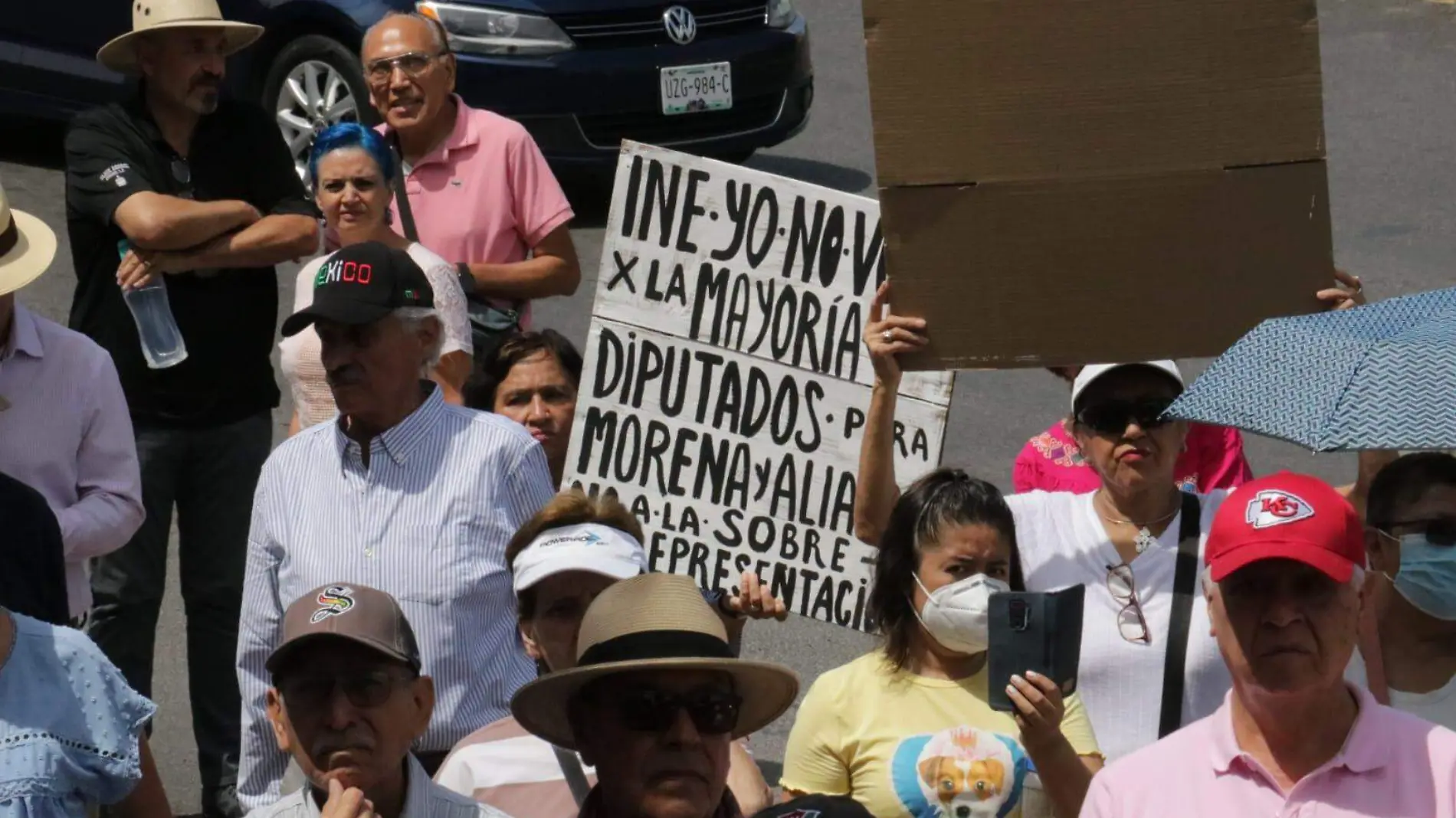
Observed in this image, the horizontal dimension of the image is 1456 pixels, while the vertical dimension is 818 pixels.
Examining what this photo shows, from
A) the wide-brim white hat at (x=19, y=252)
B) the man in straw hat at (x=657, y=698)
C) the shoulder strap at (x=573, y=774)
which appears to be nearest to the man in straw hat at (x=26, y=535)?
the wide-brim white hat at (x=19, y=252)

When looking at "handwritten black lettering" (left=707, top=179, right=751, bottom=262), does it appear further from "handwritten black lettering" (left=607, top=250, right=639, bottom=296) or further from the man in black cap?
the man in black cap

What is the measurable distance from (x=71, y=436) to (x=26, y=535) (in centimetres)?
102

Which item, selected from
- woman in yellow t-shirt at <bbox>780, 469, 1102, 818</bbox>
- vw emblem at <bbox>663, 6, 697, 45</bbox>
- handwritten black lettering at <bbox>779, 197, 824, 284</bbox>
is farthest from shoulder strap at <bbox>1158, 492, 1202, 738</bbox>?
vw emblem at <bbox>663, 6, 697, 45</bbox>

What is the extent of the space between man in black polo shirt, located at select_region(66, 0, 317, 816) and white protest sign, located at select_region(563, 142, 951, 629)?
0.98 metres

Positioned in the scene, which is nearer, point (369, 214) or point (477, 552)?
point (477, 552)

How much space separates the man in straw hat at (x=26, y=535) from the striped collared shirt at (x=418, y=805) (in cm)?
105

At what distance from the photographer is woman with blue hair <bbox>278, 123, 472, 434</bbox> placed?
6.64 m

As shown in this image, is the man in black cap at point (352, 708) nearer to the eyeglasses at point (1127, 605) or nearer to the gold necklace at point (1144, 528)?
the eyeglasses at point (1127, 605)

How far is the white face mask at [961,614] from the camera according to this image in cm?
511

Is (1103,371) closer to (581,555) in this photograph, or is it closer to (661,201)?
(581,555)

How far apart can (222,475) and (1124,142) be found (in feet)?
10.7

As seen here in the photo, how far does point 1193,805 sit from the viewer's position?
412 centimetres

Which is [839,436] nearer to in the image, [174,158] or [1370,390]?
[174,158]

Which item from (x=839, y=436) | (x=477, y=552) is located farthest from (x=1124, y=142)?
(x=839, y=436)
